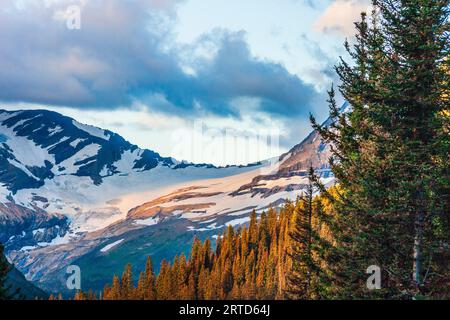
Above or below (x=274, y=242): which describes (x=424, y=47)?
above

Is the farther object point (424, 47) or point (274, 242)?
point (274, 242)

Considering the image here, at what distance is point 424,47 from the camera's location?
81.1 ft

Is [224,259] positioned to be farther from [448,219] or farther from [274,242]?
[448,219]

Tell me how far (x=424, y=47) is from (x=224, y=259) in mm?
151993

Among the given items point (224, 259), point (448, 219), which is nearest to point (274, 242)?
point (224, 259)

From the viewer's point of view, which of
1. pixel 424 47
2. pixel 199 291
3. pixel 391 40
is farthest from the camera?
pixel 199 291

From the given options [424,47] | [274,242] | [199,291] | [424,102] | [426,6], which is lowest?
[199,291]
